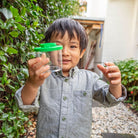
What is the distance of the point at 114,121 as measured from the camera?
2602mm

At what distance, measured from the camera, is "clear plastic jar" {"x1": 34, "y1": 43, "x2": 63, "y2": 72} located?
24.0 inches

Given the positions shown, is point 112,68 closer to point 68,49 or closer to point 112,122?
point 68,49

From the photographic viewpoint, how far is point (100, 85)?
1.04 meters

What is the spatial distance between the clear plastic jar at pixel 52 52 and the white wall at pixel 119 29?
181 inches

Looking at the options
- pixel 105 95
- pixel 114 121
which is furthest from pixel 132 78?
pixel 105 95

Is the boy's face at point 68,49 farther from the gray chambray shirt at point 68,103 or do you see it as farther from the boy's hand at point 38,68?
the boy's hand at point 38,68

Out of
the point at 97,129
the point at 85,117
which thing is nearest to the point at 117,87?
the point at 85,117

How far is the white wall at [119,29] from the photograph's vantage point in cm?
484

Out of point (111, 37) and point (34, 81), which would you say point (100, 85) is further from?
point (111, 37)

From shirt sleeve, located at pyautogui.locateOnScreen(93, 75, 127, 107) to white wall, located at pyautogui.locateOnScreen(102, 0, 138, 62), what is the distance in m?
4.24

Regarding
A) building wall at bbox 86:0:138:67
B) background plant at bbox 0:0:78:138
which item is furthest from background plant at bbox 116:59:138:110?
background plant at bbox 0:0:78:138

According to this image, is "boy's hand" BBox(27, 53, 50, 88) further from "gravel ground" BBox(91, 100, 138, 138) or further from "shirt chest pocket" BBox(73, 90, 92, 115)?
"gravel ground" BBox(91, 100, 138, 138)

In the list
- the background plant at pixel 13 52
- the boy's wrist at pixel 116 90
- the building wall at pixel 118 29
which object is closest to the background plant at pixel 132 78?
the building wall at pixel 118 29

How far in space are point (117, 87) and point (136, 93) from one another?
284cm
